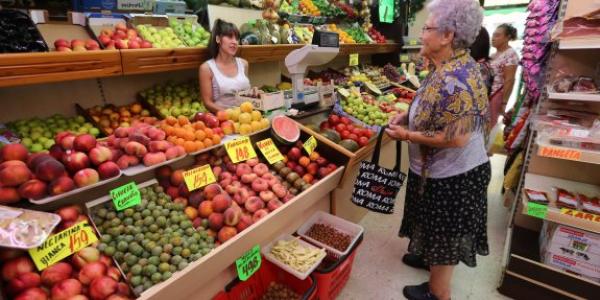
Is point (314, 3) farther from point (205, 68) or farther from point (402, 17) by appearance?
point (205, 68)

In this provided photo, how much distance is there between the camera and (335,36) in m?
2.63

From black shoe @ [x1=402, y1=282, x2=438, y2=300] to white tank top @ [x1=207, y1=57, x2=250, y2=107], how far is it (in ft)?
6.34

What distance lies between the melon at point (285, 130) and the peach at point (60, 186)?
1255 millimetres

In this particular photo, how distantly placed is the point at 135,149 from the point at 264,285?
1.13m

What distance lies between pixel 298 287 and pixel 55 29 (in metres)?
2.35

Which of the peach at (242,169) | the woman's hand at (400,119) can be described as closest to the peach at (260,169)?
the peach at (242,169)

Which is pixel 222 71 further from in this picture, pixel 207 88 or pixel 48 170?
pixel 48 170

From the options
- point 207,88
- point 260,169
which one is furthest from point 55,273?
point 207,88

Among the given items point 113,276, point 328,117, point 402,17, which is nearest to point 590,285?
point 328,117

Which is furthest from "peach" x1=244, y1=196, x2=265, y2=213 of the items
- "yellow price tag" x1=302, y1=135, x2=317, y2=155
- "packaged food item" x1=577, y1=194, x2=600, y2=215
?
"packaged food item" x1=577, y1=194, x2=600, y2=215

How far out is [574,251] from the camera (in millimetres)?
2039

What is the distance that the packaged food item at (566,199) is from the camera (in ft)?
6.68

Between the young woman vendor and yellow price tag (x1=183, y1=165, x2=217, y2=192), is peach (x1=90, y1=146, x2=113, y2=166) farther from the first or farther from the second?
the young woman vendor

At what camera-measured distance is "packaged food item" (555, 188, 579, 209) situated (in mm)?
2037
